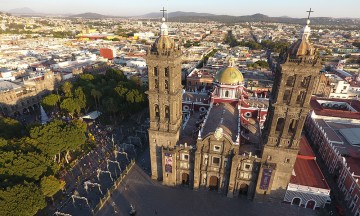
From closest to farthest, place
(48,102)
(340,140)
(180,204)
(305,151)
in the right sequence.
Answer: (180,204)
(305,151)
(340,140)
(48,102)

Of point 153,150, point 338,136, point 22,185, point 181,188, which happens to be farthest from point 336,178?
point 22,185

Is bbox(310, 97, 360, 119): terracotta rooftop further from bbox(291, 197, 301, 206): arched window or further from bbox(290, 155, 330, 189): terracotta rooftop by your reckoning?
bbox(291, 197, 301, 206): arched window

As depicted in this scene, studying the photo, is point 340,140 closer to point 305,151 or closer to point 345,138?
point 345,138

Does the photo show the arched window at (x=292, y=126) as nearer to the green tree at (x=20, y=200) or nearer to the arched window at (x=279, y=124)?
the arched window at (x=279, y=124)

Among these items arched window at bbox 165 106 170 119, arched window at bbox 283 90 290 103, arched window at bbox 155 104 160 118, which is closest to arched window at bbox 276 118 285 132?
arched window at bbox 283 90 290 103

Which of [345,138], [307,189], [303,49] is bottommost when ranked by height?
[307,189]

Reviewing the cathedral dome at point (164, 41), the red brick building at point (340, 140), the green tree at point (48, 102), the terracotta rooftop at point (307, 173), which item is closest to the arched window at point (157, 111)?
the cathedral dome at point (164, 41)

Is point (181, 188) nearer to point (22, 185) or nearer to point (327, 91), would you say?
point (22, 185)

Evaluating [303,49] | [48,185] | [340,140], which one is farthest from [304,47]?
[48,185]
